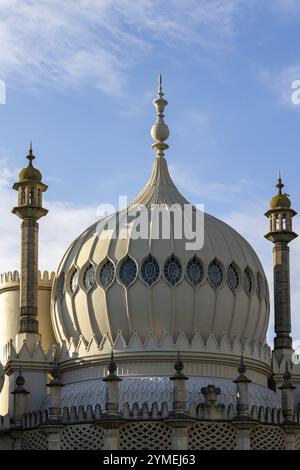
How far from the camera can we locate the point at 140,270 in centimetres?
5403

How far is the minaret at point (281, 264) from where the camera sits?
56.9 meters

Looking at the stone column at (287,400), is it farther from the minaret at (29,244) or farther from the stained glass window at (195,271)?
the minaret at (29,244)

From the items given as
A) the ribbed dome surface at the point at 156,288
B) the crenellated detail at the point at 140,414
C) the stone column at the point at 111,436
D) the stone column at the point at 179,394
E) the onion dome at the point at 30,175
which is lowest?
the stone column at the point at 111,436

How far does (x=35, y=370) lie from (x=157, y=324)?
4.39m

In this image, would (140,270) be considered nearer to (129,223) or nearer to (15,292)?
(129,223)

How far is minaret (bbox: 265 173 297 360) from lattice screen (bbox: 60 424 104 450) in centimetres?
852

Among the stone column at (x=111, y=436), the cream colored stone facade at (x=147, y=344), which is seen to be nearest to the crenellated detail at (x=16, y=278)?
the cream colored stone facade at (x=147, y=344)

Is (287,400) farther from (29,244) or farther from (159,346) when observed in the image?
(29,244)

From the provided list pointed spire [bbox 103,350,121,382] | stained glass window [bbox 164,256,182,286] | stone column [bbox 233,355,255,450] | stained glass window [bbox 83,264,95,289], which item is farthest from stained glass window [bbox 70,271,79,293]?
stone column [bbox 233,355,255,450]

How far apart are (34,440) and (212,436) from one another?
576 cm

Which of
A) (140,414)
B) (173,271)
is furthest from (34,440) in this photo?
(173,271)

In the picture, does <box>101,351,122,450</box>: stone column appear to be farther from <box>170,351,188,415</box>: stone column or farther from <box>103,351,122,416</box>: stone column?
<box>170,351,188,415</box>: stone column

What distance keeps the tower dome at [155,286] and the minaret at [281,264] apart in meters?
1.08
